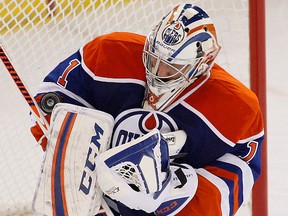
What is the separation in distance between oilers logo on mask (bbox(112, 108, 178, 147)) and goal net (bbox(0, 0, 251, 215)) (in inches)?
21.9

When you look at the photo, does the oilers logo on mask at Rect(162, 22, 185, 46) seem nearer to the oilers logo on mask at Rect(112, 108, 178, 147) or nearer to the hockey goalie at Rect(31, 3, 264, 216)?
the hockey goalie at Rect(31, 3, 264, 216)

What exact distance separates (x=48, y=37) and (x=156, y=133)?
1.00m

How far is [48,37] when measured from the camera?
242 cm

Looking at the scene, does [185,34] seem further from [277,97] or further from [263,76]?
[277,97]

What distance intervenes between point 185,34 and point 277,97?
65.8 inches

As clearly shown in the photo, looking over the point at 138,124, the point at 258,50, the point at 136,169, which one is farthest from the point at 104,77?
the point at 258,50

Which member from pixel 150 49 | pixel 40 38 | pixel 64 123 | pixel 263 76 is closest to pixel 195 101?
pixel 150 49

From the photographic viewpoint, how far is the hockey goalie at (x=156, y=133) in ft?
5.07

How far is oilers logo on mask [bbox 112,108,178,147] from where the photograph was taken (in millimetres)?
1635

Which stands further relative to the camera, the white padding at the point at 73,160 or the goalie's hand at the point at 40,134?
the goalie's hand at the point at 40,134

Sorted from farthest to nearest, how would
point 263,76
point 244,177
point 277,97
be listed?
point 277,97
point 263,76
point 244,177

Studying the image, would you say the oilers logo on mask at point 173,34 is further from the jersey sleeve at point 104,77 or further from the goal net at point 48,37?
the goal net at point 48,37

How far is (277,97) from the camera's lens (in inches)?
125

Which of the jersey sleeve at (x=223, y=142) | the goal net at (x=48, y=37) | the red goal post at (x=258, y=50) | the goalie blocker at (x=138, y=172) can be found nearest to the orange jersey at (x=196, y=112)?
the jersey sleeve at (x=223, y=142)
